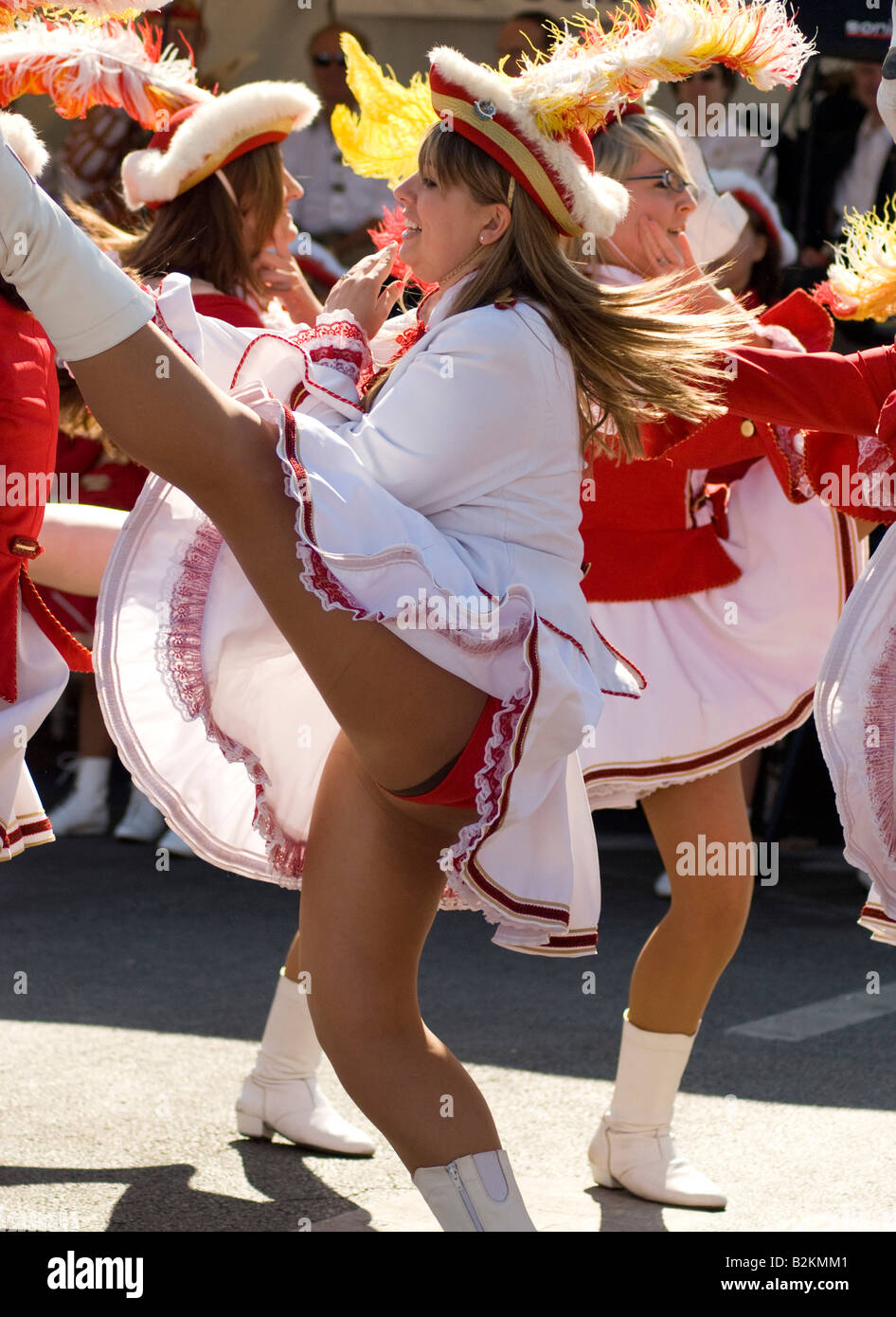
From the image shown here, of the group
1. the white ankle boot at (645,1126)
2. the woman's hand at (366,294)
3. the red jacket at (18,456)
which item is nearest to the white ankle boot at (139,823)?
the white ankle boot at (645,1126)

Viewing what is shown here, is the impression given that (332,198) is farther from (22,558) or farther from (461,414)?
(461,414)

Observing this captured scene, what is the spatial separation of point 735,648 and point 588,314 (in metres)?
0.99

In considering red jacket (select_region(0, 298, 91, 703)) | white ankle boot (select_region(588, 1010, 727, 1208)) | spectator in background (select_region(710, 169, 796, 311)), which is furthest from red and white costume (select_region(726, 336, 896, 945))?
spectator in background (select_region(710, 169, 796, 311))

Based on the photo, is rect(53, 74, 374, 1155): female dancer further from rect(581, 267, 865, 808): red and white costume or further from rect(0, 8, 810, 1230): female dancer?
rect(0, 8, 810, 1230): female dancer

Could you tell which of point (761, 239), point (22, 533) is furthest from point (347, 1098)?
point (761, 239)

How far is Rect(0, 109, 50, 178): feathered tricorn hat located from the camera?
7.39 ft

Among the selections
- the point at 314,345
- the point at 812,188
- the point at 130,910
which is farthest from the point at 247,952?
the point at 812,188

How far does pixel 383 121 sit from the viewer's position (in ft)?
7.81

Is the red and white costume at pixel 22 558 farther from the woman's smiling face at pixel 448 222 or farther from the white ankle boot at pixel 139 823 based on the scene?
the white ankle boot at pixel 139 823

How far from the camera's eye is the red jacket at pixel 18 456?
2336 mm

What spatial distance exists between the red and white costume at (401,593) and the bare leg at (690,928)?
0.61 meters

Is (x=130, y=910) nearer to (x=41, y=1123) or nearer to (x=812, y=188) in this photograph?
(x=41, y=1123)

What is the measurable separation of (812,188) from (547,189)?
373 cm
